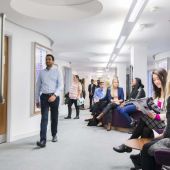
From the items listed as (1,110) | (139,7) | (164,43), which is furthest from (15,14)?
(164,43)

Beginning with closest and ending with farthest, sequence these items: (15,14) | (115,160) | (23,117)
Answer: (115,160), (15,14), (23,117)

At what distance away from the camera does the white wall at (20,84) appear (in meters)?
5.52

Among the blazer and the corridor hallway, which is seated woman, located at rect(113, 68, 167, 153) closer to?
the corridor hallway

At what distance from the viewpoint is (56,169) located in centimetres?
354

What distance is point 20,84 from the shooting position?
586 cm

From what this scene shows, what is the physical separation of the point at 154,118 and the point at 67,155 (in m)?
1.64

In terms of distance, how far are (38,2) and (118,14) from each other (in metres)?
1.49

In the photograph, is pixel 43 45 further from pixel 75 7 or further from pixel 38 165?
pixel 38 165

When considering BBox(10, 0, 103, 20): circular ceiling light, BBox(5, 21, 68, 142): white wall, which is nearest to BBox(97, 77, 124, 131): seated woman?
BBox(5, 21, 68, 142): white wall

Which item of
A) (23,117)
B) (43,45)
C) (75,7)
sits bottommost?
(23,117)

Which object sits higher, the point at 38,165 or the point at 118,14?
the point at 118,14

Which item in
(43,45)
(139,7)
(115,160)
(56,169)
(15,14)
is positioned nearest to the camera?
(56,169)

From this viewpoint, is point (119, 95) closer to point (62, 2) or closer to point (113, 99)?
point (113, 99)

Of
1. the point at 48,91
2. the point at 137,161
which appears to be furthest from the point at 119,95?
the point at 137,161
